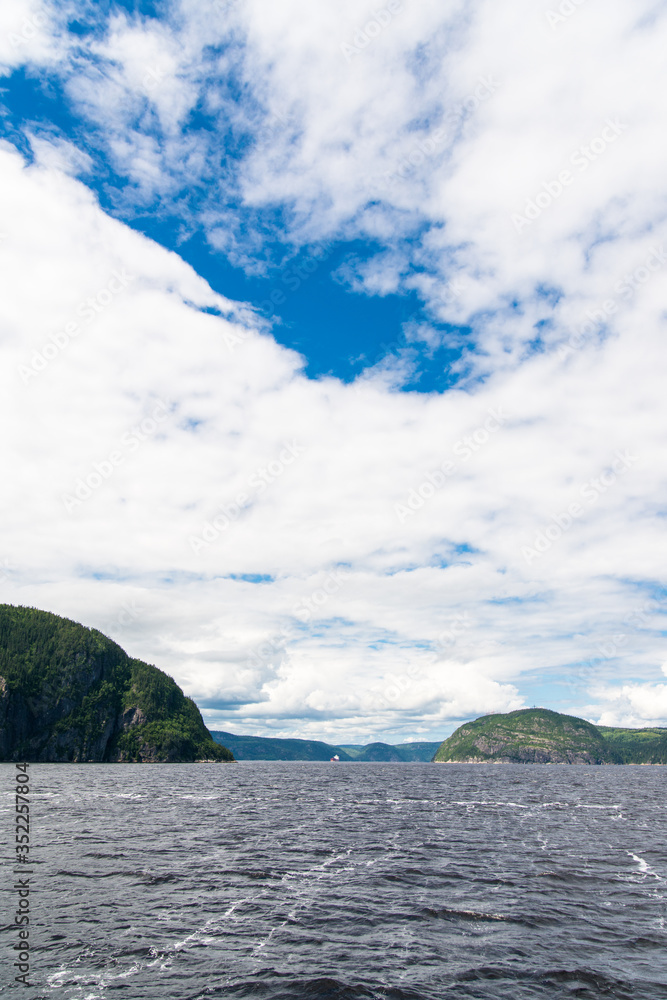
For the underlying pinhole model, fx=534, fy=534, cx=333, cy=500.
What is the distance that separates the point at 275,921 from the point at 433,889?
1150 centimetres

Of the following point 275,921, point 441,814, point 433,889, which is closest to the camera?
point 275,921

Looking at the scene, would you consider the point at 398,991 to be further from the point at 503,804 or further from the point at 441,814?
the point at 503,804

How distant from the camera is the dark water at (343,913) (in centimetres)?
2095

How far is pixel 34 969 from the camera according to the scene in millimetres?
21297

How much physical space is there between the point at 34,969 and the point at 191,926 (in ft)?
24.9

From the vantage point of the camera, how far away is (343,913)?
29203mm

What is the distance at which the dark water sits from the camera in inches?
825

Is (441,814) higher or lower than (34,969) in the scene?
lower

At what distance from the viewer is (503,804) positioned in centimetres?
8919

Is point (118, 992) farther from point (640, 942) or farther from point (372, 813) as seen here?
point (372, 813)

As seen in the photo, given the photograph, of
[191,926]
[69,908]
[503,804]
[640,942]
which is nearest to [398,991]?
[191,926]

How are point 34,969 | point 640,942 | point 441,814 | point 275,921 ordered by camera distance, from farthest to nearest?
point 441,814 < point 275,921 < point 640,942 < point 34,969

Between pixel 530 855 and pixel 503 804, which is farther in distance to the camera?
pixel 503 804

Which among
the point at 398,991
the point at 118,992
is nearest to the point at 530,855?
the point at 398,991
